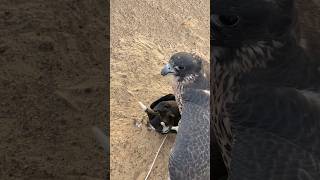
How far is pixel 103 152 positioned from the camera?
19.0 feet

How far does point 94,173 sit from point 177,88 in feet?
4.42

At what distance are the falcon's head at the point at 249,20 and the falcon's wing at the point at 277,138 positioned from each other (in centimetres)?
15

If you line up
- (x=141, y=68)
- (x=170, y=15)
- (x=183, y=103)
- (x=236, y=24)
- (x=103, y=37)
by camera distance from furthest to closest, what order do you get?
(x=170, y=15) → (x=141, y=68) → (x=103, y=37) → (x=183, y=103) → (x=236, y=24)

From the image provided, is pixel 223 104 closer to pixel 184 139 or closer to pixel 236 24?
pixel 236 24

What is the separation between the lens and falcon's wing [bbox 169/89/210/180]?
427 centimetres

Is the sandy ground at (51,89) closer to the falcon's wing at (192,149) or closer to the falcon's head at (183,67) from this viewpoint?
the falcon's head at (183,67)

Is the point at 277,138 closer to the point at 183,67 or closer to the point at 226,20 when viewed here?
the point at 226,20

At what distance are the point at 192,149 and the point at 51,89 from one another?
88.0 inches

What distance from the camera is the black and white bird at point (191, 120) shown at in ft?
14.1

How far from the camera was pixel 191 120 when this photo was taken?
15.9ft

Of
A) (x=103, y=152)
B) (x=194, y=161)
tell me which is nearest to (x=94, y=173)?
(x=103, y=152)

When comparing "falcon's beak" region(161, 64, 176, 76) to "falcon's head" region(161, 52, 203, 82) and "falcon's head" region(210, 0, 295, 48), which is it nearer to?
"falcon's head" region(161, 52, 203, 82)

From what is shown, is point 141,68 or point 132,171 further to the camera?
point 141,68

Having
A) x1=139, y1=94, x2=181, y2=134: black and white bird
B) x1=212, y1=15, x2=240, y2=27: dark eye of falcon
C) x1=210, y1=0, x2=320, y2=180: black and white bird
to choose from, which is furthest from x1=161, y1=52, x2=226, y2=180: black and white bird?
x1=212, y1=15, x2=240, y2=27: dark eye of falcon
